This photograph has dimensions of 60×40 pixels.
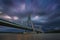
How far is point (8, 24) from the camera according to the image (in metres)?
52.0

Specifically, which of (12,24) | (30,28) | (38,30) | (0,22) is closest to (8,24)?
(12,24)

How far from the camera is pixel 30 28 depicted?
75000 mm

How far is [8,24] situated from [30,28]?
24906 mm

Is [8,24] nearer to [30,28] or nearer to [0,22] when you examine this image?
[0,22]

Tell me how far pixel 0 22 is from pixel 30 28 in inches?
1253

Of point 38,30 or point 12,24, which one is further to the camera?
point 38,30

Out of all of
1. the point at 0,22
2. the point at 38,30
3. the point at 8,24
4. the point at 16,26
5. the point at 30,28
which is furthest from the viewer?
the point at 38,30

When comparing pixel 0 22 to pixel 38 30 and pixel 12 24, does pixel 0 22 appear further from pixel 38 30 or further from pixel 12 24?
pixel 38 30

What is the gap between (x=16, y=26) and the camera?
5712cm

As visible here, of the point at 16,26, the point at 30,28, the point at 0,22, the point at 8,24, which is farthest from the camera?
the point at 30,28

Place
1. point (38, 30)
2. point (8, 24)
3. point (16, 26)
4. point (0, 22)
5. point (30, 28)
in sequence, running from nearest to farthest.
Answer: point (0, 22)
point (8, 24)
point (16, 26)
point (30, 28)
point (38, 30)

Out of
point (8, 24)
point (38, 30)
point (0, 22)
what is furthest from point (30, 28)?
point (0, 22)

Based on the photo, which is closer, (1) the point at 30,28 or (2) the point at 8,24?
(2) the point at 8,24

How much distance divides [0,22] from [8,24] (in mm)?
6966
